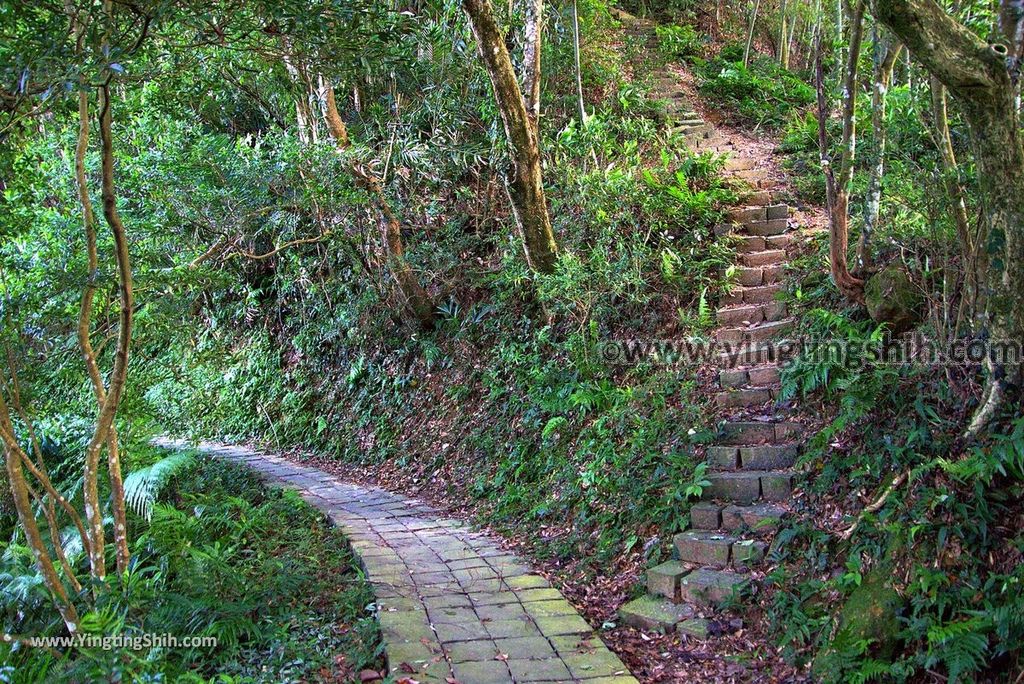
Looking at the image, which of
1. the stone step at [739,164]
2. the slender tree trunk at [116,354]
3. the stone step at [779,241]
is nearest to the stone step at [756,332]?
the stone step at [779,241]

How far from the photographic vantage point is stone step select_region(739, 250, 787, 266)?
705cm

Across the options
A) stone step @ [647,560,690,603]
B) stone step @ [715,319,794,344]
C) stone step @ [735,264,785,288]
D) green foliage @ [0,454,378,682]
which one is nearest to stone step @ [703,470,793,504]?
stone step @ [647,560,690,603]

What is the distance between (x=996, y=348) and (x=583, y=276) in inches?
140

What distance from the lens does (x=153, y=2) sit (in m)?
3.53

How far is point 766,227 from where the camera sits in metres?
7.50

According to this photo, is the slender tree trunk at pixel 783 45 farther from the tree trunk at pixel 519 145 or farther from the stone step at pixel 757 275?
Result: the tree trunk at pixel 519 145

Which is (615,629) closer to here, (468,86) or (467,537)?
(467,537)

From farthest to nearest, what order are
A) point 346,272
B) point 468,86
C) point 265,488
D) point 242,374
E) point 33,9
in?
1. point 242,374
2. point 346,272
3. point 468,86
4. point 265,488
5. point 33,9

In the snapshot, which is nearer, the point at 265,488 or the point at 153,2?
the point at 153,2

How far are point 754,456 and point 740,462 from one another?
109 millimetres

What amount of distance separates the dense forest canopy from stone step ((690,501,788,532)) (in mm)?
63

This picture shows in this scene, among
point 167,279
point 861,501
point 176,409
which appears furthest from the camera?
point 176,409

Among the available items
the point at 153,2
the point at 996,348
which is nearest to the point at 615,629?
the point at 996,348

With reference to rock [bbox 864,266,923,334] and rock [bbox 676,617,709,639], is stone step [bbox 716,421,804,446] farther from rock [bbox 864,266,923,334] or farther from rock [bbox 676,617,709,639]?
rock [bbox 676,617,709,639]
